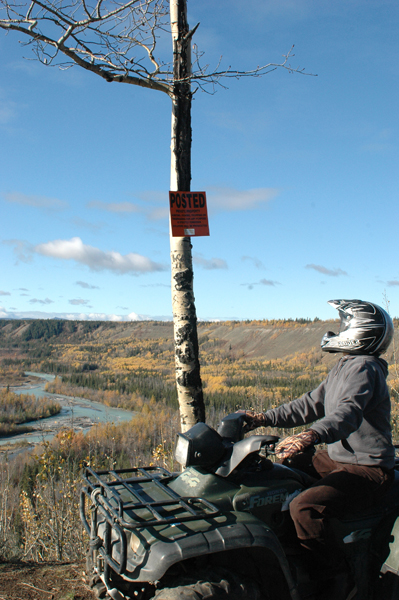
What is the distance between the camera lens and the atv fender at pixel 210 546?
2.51 metres

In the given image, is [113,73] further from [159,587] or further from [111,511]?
[159,587]

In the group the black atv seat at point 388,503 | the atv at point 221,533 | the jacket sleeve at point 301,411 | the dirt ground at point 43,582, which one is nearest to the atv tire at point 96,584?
the atv at point 221,533

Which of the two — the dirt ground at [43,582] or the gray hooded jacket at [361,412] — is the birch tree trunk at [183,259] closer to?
the dirt ground at [43,582]

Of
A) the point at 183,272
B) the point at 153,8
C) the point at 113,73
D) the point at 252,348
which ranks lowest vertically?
the point at 252,348

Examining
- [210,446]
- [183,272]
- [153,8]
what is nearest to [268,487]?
[210,446]

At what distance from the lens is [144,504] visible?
2.88m

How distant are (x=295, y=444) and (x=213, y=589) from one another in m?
0.93

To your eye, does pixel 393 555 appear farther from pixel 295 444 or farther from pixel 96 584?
pixel 96 584

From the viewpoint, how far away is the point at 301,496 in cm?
313

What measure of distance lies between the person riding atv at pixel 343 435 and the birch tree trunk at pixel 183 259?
1643 mm

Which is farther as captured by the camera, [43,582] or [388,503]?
[43,582]

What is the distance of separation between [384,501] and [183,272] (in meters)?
3.15

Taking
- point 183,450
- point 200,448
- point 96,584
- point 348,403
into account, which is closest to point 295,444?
point 348,403

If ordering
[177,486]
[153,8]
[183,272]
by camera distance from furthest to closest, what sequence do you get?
1. [153,8]
2. [183,272]
3. [177,486]
